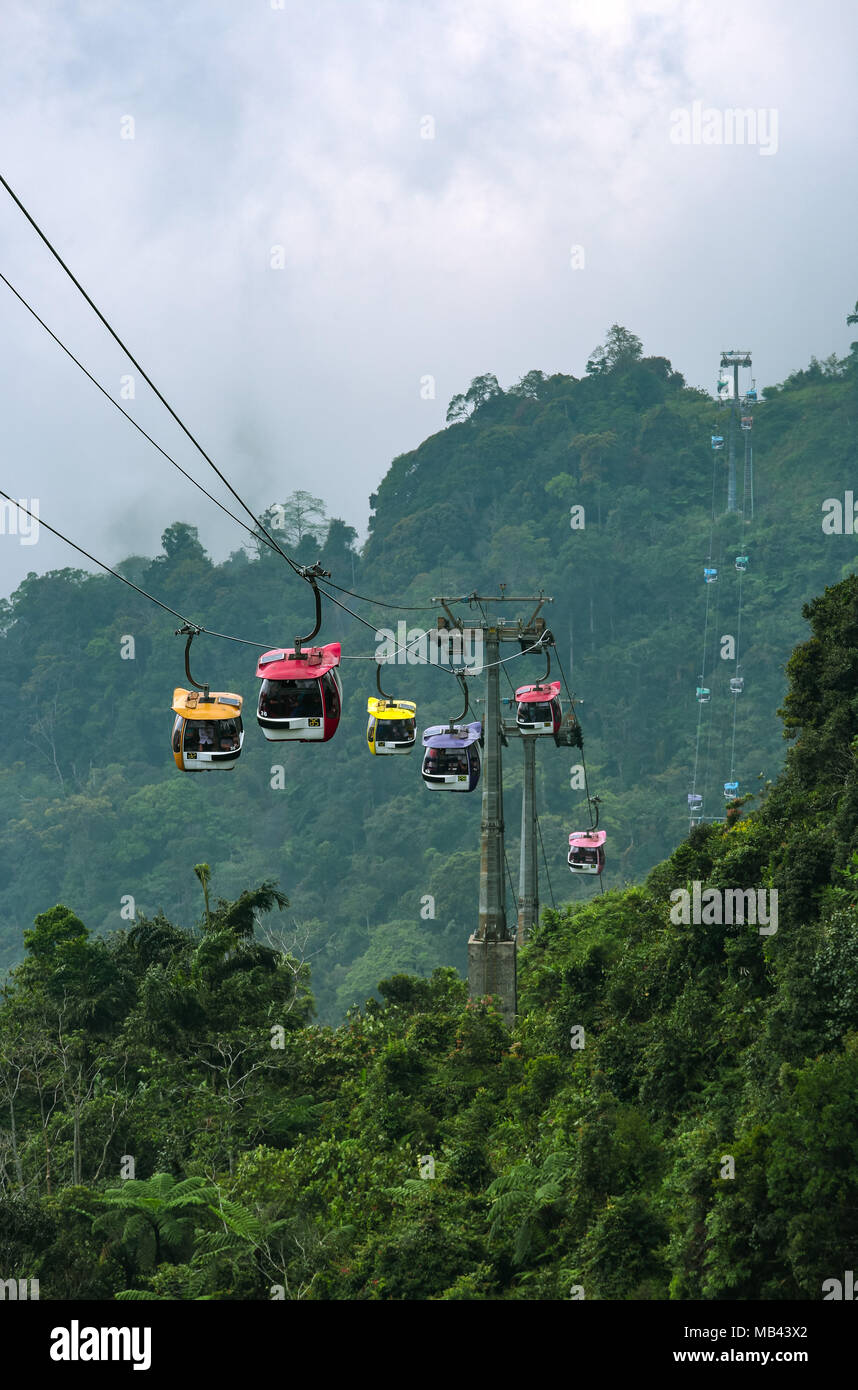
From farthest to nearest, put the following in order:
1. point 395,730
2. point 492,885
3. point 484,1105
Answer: point 492,885 → point 484,1105 → point 395,730

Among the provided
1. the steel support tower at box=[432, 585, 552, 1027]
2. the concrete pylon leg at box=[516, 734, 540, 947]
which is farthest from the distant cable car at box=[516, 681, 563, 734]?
the concrete pylon leg at box=[516, 734, 540, 947]

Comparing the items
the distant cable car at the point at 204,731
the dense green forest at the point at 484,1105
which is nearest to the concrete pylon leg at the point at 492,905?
the dense green forest at the point at 484,1105

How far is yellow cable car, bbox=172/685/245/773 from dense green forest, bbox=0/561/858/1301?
15.7ft

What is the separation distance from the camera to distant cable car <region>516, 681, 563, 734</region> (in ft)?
69.7

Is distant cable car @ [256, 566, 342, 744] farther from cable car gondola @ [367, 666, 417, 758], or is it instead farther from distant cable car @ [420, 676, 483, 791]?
distant cable car @ [420, 676, 483, 791]

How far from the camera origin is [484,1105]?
1681 centimetres

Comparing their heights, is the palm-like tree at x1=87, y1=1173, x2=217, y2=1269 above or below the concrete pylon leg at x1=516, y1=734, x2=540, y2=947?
below

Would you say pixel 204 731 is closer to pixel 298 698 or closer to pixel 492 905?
pixel 298 698

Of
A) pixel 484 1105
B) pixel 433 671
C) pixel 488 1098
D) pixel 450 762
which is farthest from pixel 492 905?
pixel 433 671

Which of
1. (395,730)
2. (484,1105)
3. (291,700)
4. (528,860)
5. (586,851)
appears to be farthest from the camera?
(586,851)

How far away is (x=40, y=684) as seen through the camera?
91.1 metres

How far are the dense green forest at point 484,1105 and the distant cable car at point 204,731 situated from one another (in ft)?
15.7

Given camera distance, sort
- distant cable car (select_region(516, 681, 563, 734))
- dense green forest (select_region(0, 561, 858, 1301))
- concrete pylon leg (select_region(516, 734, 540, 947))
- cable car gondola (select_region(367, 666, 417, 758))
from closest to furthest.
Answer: dense green forest (select_region(0, 561, 858, 1301)) → cable car gondola (select_region(367, 666, 417, 758)) → distant cable car (select_region(516, 681, 563, 734)) → concrete pylon leg (select_region(516, 734, 540, 947))
